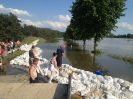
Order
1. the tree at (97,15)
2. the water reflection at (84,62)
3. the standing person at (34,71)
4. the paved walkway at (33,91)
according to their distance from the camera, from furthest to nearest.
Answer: the tree at (97,15) → the water reflection at (84,62) → the standing person at (34,71) → the paved walkway at (33,91)

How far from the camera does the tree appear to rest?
21267mm

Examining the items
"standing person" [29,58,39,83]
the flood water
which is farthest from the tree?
"standing person" [29,58,39,83]

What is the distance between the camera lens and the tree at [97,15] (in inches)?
837

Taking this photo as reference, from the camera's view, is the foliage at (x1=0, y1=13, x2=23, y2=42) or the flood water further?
the foliage at (x1=0, y1=13, x2=23, y2=42)

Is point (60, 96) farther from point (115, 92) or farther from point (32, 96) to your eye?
point (115, 92)

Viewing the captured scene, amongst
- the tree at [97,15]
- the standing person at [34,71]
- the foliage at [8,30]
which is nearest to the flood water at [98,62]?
the tree at [97,15]

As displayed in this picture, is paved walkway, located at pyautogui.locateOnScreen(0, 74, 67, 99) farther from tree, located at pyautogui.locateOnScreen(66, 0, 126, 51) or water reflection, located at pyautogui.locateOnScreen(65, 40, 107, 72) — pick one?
tree, located at pyautogui.locateOnScreen(66, 0, 126, 51)

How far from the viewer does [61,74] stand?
9.02 metres

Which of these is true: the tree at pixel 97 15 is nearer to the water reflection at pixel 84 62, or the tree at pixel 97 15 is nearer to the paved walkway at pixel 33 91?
the water reflection at pixel 84 62

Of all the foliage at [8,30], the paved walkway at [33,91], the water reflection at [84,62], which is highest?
the foliage at [8,30]

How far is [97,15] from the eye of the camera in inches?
819

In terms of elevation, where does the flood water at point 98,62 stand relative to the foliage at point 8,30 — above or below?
below

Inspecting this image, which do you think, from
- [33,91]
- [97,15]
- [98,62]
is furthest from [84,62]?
[33,91]

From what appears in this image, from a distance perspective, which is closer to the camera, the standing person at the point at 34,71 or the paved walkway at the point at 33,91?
the paved walkway at the point at 33,91
